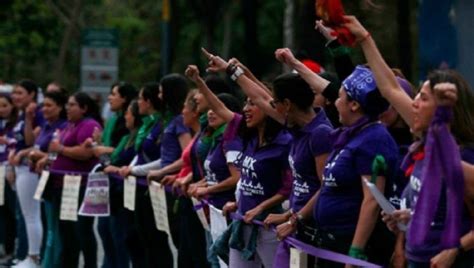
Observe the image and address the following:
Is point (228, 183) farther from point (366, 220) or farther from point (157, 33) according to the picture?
point (157, 33)

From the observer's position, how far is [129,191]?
1427 cm

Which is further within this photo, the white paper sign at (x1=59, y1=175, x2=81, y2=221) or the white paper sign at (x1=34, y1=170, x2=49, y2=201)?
the white paper sign at (x1=34, y1=170, x2=49, y2=201)

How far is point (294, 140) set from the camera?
9.82 metres

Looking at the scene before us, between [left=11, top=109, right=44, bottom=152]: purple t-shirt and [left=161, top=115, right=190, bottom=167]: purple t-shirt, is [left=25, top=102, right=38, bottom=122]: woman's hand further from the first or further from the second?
[left=161, top=115, right=190, bottom=167]: purple t-shirt

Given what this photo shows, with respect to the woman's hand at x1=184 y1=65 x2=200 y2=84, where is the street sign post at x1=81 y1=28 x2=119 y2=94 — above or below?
below

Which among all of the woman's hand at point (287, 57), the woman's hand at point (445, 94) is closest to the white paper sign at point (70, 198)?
the woman's hand at point (287, 57)

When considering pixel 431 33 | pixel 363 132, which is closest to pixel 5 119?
pixel 431 33

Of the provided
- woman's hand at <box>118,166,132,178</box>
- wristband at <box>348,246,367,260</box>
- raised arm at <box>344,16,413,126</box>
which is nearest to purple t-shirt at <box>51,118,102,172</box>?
woman's hand at <box>118,166,132,178</box>

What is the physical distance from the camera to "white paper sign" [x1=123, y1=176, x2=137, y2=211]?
14086 millimetres

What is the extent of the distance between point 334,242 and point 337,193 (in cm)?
32

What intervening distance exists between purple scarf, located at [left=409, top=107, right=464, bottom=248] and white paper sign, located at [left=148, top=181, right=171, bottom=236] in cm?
644

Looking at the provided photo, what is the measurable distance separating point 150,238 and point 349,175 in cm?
535

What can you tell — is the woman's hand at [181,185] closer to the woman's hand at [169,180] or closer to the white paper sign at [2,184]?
the woman's hand at [169,180]

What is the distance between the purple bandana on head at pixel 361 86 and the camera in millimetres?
8664
